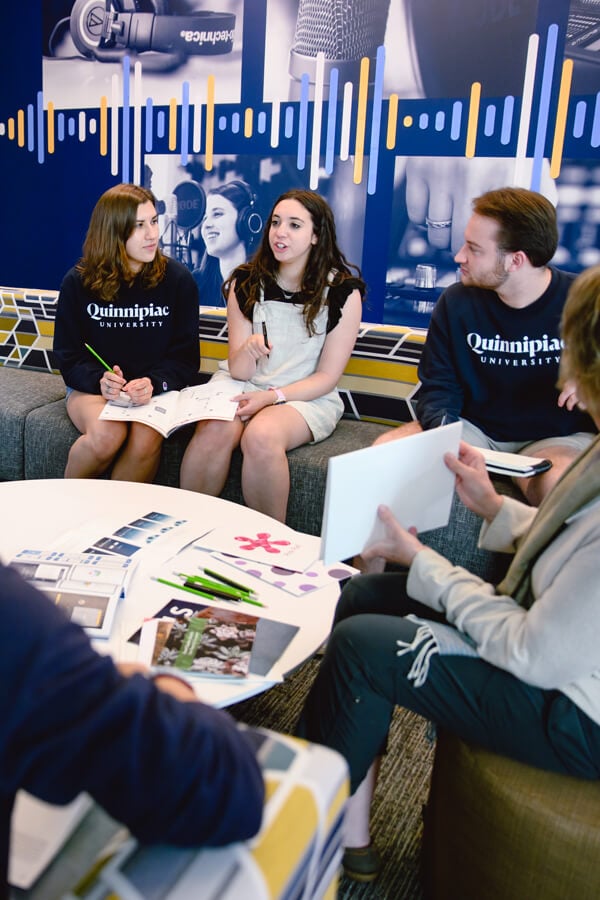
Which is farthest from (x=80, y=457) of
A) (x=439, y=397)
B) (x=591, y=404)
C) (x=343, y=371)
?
(x=591, y=404)

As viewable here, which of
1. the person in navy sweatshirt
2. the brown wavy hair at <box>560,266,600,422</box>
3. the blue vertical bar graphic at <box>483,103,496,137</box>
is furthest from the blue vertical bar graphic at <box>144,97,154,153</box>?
the brown wavy hair at <box>560,266,600,422</box>

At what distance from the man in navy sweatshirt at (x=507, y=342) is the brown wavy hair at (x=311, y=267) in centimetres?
47

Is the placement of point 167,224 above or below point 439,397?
above

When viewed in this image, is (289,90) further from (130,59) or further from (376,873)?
(376,873)

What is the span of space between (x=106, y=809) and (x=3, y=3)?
495 centimetres

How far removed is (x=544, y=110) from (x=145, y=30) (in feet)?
6.98

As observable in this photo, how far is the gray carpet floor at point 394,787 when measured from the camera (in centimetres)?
143

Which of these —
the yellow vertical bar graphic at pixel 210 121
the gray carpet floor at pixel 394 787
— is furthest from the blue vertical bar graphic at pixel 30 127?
the gray carpet floor at pixel 394 787

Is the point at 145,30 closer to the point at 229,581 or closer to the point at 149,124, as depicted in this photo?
the point at 149,124

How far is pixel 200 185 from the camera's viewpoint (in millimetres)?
4082

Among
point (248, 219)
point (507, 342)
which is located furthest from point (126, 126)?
point (507, 342)

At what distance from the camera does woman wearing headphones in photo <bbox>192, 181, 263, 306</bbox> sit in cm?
400

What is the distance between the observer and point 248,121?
12.8ft

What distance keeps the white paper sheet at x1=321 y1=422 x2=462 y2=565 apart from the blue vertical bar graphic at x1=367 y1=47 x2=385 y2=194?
2.50m
